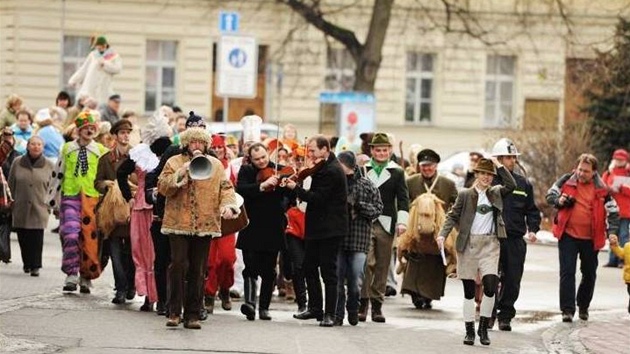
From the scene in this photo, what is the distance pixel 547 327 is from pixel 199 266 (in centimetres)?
425

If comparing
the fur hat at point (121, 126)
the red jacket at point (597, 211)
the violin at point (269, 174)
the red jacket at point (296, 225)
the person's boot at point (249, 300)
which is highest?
the fur hat at point (121, 126)

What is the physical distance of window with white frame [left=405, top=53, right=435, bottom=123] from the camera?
58094 mm

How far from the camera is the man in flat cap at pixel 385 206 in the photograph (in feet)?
66.3

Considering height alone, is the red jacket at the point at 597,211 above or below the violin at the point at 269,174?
below

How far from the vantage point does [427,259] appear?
21750 millimetres

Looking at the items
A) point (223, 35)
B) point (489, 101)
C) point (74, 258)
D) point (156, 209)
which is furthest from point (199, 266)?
point (489, 101)

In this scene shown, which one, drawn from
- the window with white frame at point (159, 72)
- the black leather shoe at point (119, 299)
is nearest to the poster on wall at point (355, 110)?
the window with white frame at point (159, 72)

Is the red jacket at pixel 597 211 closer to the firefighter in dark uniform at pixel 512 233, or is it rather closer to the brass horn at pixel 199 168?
the firefighter in dark uniform at pixel 512 233

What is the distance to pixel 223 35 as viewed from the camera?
32344mm

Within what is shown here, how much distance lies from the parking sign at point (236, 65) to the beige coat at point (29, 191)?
873cm

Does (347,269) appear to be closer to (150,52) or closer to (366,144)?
(366,144)

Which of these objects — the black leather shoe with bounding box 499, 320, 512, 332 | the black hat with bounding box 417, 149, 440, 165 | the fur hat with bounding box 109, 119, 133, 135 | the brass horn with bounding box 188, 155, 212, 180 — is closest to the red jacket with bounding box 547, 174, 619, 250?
the black hat with bounding box 417, 149, 440, 165

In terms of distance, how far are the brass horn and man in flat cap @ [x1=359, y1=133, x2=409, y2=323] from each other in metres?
3.19

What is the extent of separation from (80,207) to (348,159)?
3.31 metres
